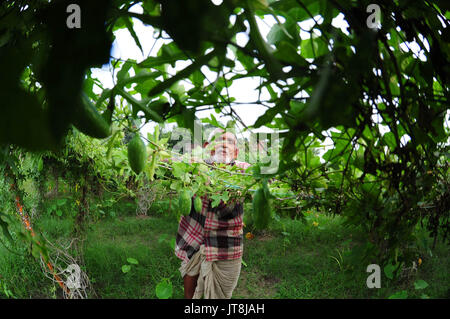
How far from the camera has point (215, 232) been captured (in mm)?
1690

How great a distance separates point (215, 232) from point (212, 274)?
229 mm

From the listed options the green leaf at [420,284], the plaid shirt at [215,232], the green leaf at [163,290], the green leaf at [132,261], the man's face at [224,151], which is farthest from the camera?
the green leaf at [132,261]

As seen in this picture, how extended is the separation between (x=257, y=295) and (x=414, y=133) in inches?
85.0

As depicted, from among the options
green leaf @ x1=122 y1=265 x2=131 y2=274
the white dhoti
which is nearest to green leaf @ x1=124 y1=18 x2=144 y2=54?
the white dhoti

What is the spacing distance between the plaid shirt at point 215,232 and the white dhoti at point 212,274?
4cm

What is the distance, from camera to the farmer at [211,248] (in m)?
1.69

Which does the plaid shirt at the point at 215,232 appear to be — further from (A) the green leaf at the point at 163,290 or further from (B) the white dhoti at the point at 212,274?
(A) the green leaf at the point at 163,290

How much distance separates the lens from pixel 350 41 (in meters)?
0.34

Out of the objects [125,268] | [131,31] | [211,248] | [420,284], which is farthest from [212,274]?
[131,31]

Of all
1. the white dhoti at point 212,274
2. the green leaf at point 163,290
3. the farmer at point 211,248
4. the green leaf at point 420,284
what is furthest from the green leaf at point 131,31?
the green leaf at point 420,284

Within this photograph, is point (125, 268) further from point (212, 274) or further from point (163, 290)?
point (212, 274)

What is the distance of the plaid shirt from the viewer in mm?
1681
